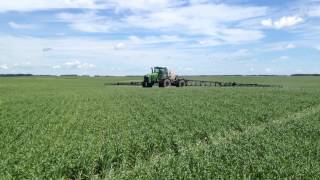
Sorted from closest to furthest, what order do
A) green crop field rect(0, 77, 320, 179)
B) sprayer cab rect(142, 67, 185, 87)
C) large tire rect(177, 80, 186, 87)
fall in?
green crop field rect(0, 77, 320, 179) < sprayer cab rect(142, 67, 185, 87) < large tire rect(177, 80, 186, 87)

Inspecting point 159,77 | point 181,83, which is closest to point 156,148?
point 159,77

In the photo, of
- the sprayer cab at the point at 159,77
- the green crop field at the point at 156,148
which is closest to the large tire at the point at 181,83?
the sprayer cab at the point at 159,77

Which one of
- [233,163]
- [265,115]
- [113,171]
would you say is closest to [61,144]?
[113,171]

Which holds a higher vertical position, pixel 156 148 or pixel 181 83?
pixel 181 83

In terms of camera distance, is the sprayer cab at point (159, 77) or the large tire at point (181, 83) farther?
the large tire at point (181, 83)

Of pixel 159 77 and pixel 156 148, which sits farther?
pixel 159 77

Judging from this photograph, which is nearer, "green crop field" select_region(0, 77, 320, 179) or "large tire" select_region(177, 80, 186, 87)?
"green crop field" select_region(0, 77, 320, 179)

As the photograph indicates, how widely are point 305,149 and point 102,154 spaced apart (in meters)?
7.19

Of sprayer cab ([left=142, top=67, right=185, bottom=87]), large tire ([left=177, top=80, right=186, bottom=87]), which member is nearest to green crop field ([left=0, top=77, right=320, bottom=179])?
sprayer cab ([left=142, top=67, right=185, bottom=87])

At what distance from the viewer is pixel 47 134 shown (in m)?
21.8

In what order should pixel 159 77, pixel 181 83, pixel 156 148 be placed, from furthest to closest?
pixel 181 83
pixel 159 77
pixel 156 148

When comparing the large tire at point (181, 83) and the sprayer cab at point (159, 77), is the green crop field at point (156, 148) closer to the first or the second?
the sprayer cab at point (159, 77)

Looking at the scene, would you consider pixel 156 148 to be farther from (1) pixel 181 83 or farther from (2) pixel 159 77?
(1) pixel 181 83

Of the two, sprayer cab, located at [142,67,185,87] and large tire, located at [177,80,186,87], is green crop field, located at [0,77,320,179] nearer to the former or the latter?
sprayer cab, located at [142,67,185,87]
